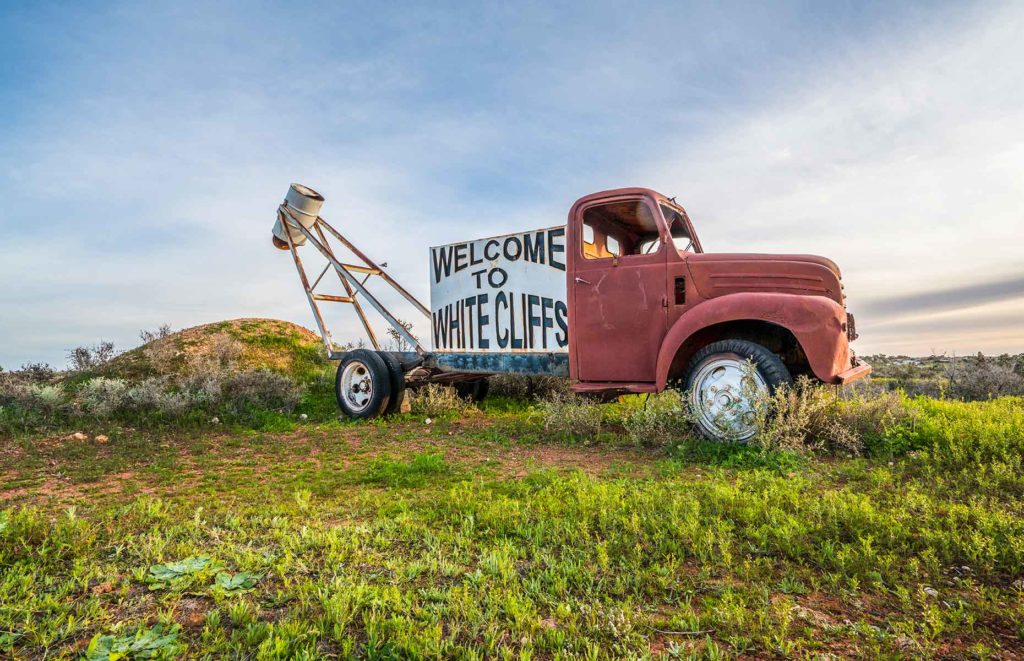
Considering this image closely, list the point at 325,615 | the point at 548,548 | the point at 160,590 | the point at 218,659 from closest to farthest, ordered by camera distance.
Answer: the point at 218,659, the point at 325,615, the point at 160,590, the point at 548,548

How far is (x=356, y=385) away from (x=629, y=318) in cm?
460

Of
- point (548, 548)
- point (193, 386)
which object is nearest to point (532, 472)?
point (548, 548)

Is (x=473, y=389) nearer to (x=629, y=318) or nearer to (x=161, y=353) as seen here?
(x=629, y=318)

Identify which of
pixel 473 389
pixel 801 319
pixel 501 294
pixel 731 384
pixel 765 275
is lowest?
pixel 473 389

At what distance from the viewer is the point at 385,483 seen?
4.58 meters

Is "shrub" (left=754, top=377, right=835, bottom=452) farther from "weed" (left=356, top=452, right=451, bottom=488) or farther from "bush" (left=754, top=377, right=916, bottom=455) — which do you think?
"weed" (left=356, top=452, right=451, bottom=488)

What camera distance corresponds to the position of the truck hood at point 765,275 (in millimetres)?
5812

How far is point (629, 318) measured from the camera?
614 cm

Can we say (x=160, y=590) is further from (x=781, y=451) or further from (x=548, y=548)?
(x=781, y=451)

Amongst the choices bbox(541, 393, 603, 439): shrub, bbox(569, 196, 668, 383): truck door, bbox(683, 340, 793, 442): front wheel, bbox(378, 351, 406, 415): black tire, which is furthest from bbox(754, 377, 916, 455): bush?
bbox(378, 351, 406, 415): black tire

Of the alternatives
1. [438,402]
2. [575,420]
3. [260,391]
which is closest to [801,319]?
[575,420]

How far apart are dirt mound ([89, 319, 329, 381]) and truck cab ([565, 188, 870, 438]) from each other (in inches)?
314

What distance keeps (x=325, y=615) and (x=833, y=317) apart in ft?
15.9

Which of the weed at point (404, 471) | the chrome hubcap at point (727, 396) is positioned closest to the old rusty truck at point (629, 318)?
the chrome hubcap at point (727, 396)
